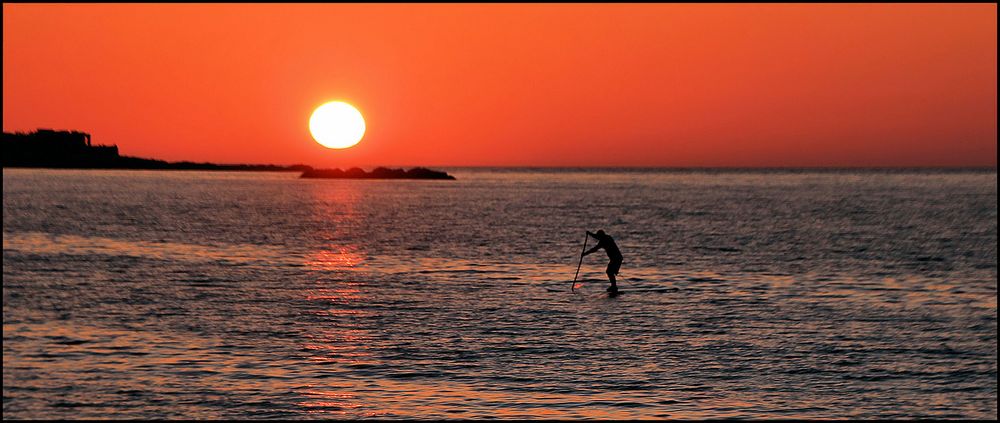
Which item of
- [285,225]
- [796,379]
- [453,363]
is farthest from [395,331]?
[285,225]

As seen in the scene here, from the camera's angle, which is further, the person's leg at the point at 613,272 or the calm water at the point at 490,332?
the person's leg at the point at 613,272

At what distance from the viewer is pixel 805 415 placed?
581 inches

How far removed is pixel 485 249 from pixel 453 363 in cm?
2877

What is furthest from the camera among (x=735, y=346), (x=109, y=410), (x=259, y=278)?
(x=259, y=278)

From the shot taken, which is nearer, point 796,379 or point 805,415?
point 805,415

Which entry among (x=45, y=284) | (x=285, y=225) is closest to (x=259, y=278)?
(x=45, y=284)

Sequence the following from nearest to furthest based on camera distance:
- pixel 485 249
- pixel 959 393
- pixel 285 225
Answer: pixel 959 393 < pixel 485 249 < pixel 285 225

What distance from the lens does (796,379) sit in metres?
17.2

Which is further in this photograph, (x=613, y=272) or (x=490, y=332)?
(x=613, y=272)

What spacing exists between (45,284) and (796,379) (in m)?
23.3

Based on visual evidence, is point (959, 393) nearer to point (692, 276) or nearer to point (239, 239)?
point (692, 276)

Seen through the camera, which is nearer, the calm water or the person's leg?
the calm water

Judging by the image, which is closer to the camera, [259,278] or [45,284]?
[45,284]

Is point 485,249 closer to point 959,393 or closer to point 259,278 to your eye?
point 259,278
